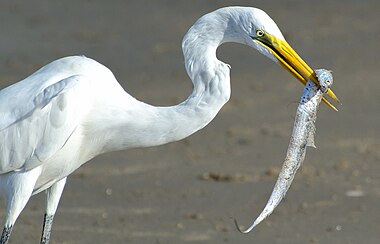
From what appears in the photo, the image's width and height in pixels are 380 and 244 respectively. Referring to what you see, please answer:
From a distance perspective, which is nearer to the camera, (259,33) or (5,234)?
(259,33)

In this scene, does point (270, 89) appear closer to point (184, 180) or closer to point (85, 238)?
point (184, 180)

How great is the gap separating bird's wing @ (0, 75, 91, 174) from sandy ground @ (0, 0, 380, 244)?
152cm

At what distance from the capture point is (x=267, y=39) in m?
5.87

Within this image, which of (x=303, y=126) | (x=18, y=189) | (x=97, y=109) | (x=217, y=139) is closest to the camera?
(x=303, y=126)

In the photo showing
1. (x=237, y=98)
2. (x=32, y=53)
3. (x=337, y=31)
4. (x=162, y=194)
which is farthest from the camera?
Result: (x=337, y=31)

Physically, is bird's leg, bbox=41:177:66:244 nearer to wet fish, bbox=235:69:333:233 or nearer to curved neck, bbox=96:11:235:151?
curved neck, bbox=96:11:235:151

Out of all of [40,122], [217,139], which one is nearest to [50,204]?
[40,122]

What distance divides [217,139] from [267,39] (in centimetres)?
433

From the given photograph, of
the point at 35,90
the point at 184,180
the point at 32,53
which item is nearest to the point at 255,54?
the point at 32,53

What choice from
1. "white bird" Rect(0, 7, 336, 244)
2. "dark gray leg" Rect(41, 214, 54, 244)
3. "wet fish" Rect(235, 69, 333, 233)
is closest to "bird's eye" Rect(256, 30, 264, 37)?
"white bird" Rect(0, 7, 336, 244)

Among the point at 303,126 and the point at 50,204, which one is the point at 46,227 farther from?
the point at 303,126

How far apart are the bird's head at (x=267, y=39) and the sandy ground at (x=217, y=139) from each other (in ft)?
6.44

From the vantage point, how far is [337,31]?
Result: 1406cm

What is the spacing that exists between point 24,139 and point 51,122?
9.7 inches
